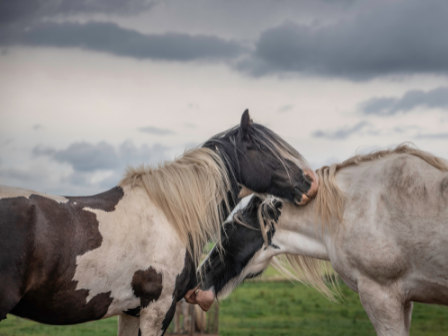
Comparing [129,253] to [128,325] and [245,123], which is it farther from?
[245,123]

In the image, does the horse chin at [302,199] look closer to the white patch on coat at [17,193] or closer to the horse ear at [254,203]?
the horse ear at [254,203]

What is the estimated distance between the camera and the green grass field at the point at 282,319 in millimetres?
10097

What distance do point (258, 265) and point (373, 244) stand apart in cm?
152

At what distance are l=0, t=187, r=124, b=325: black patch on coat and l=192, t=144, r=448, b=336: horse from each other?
4.55 feet

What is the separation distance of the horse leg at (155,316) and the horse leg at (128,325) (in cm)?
27

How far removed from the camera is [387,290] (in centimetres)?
344

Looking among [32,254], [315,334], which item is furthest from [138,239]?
[315,334]

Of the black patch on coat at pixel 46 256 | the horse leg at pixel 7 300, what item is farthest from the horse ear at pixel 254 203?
the horse leg at pixel 7 300

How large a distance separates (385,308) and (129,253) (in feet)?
7.43

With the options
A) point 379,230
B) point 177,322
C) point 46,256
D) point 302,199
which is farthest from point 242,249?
point 177,322

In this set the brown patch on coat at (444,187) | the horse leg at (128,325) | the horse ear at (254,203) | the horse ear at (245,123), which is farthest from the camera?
the horse ear at (254,203)

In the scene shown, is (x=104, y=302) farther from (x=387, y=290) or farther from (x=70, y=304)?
(x=387, y=290)

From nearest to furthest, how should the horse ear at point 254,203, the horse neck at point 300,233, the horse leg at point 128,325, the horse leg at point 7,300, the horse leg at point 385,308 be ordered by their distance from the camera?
the horse leg at point 7,300, the horse leg at point 385,308, the horse leg at point 128,325, the horse neck at point 300,233, the horse ear at point 254,203

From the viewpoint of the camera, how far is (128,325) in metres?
3.53
